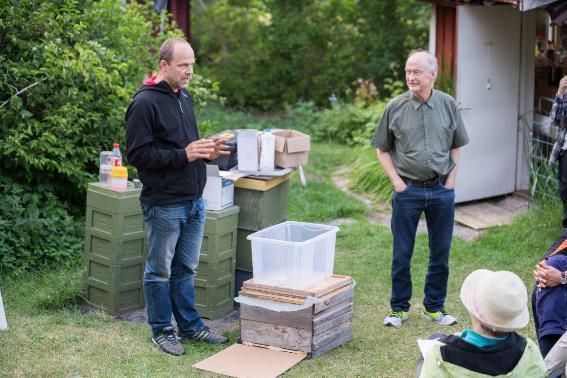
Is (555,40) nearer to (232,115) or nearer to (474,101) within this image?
(474,101)

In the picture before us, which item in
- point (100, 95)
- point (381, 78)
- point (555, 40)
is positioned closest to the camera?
point (100, 95)

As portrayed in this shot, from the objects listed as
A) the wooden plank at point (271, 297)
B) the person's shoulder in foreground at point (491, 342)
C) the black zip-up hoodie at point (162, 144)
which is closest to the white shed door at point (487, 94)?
the wooden plank at point (271, 297)

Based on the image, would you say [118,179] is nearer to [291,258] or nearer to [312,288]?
[291,258]

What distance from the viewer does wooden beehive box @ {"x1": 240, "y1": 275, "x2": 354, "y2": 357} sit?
5.46 meters

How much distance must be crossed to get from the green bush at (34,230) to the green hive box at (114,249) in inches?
39.1

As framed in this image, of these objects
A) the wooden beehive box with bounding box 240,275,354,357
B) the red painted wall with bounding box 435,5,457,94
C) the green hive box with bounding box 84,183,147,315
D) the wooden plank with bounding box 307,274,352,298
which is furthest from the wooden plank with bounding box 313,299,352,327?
the red painted wall with bounding box 435,5,457,94

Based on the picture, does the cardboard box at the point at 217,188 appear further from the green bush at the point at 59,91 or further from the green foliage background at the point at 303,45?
the green foliage background at the point at 303,45

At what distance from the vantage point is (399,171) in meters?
5.99

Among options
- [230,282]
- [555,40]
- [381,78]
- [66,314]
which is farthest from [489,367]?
[381,78]

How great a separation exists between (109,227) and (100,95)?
220cm

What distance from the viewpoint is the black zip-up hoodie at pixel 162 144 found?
5109mm

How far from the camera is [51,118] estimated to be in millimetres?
7395

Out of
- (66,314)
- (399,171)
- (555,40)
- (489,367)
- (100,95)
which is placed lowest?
(66,314)

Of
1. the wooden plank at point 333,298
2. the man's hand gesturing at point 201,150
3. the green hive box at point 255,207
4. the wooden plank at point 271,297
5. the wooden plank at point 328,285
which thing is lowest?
the wooden plank at point 333,298
